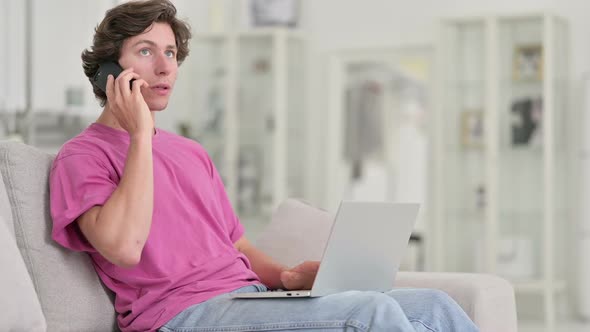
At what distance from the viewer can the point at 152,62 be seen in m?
2.30

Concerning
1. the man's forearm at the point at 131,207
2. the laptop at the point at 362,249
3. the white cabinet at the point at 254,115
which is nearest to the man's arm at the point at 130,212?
the man's forearm at the point at 131,207

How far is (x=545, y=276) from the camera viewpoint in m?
5.97

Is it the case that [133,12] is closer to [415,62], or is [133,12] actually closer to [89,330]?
[89,330]

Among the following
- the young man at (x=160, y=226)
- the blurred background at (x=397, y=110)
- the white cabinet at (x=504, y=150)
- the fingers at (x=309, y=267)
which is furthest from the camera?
the white cabinet at (x=504, y=150)

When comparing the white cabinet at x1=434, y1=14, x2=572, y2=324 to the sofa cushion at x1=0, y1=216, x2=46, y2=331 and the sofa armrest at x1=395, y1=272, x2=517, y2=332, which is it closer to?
the sofa armrest at x1=395, y1=272, x2=517, y2=332

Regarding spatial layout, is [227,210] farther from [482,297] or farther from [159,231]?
[482,297]

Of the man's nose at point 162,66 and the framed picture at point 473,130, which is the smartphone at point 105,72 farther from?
the framed picture at point 473,130

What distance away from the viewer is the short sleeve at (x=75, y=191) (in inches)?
79.4

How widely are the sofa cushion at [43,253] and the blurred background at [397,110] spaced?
3539 mm

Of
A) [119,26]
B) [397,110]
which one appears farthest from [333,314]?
[397,110]

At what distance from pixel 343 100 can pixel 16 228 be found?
4951mm

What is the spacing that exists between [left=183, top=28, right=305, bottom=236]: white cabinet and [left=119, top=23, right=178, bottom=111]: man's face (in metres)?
4.41

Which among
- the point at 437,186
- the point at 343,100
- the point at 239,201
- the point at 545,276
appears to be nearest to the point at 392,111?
the point at 343,100

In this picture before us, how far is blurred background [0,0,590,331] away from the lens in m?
5.96
